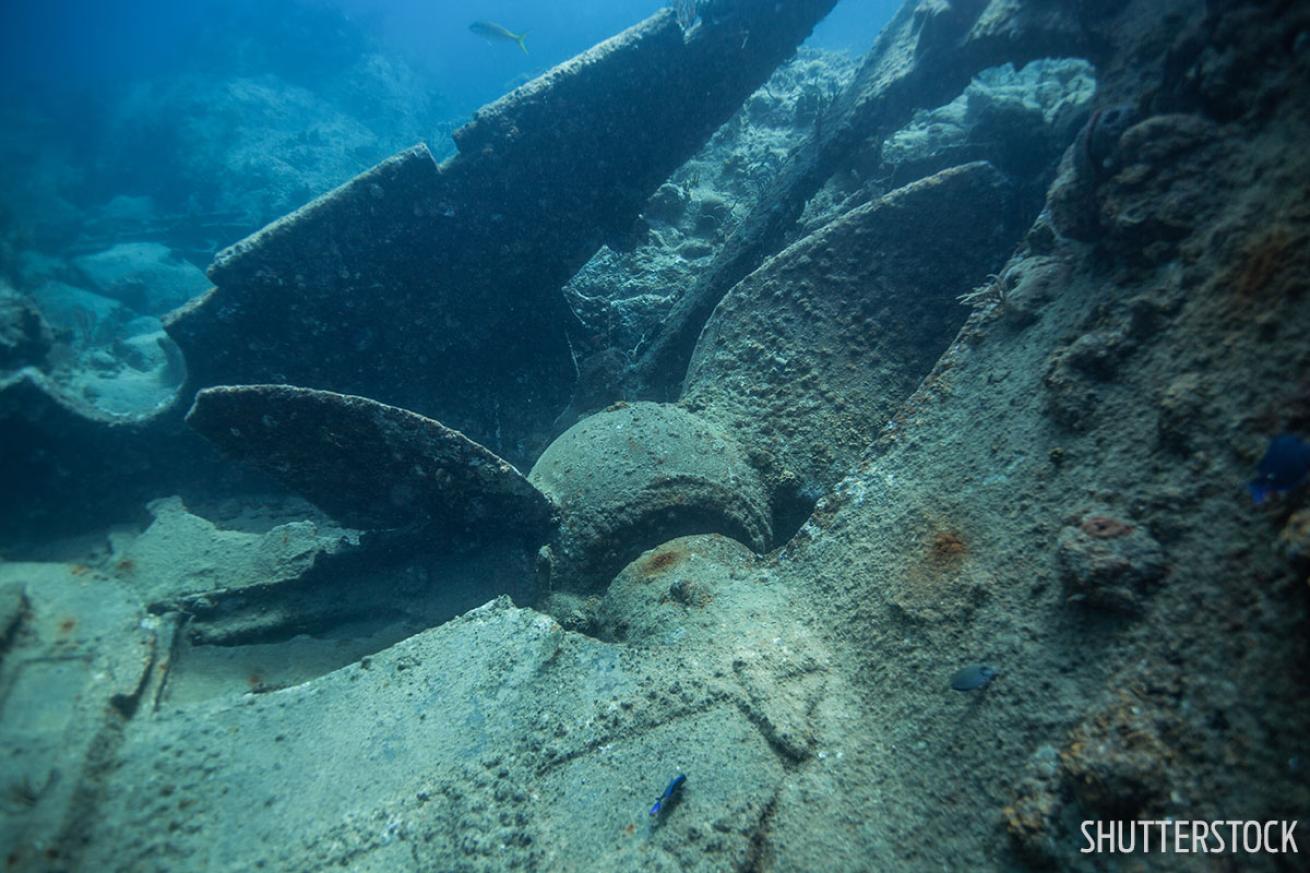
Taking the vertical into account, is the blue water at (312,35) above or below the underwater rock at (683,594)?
above

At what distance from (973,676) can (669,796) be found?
46.9 inches

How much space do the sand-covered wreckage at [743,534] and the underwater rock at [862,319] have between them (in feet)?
0.08

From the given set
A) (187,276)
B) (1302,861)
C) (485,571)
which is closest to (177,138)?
(187,276)

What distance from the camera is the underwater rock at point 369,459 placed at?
10.1ft

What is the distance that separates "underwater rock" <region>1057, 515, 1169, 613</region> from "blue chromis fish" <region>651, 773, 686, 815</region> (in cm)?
152

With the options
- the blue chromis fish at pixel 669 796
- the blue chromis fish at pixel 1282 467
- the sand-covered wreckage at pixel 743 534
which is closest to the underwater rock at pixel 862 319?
the sand-covered wreckage at pixel 743 534

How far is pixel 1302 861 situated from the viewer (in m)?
1.17

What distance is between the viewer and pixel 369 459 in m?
3.36

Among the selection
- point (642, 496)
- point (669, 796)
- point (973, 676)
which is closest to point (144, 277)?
point (642, 496)

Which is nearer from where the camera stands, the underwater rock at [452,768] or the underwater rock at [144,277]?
the underwater rock at [452,768]

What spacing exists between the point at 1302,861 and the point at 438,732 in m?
2.73

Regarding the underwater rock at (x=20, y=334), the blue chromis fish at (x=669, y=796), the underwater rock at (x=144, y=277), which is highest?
the underwater rock at (x=144, y=277)

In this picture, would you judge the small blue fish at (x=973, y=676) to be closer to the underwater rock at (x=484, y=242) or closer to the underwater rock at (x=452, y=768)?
the underwater rock at (x=452, y=768)

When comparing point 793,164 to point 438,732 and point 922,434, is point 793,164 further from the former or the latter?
point 438,732
